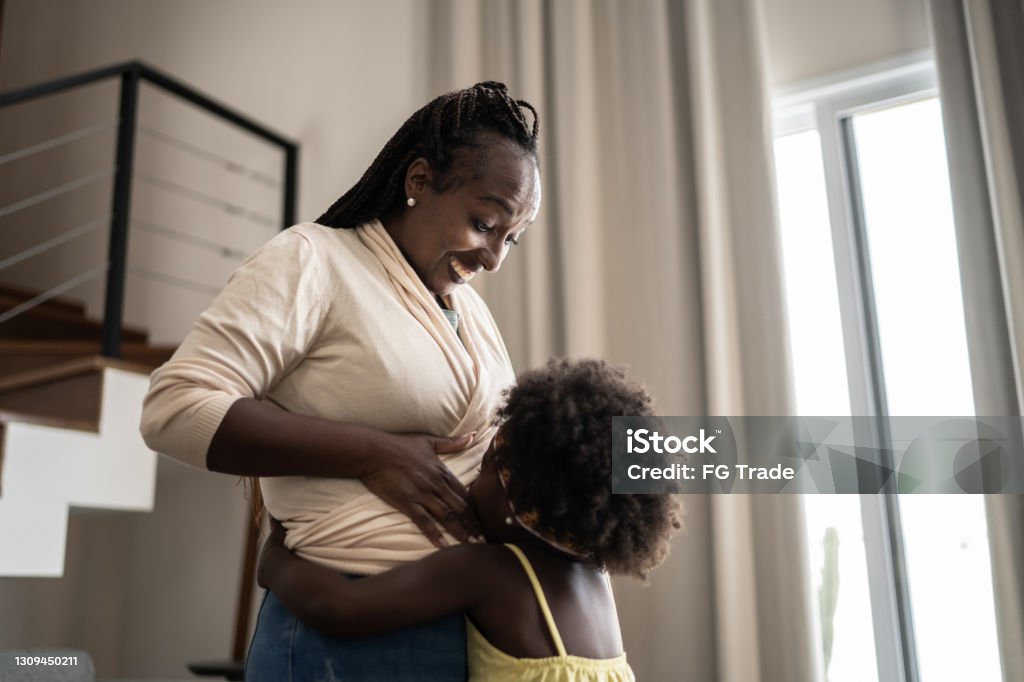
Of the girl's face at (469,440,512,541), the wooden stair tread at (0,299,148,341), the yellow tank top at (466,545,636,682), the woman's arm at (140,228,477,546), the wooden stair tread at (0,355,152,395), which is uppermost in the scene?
the wooden stair tread at (0,299,148,341)

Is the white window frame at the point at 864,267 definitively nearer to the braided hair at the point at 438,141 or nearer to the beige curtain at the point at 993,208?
the beige curtain at the point at 993,208

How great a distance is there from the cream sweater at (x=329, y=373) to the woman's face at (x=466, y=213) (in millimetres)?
51

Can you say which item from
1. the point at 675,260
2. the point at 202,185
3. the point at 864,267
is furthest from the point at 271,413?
the point at 202,185

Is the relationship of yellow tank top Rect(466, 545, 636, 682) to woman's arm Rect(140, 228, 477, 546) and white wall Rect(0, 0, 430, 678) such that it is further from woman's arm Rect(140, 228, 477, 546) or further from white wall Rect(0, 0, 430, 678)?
white wall Rect(0, 0, 430, 678)

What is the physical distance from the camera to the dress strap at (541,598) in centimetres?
83

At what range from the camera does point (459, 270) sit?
3.36 feet

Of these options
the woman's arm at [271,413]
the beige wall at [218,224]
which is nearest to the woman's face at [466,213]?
the woman's arm at [271,413]

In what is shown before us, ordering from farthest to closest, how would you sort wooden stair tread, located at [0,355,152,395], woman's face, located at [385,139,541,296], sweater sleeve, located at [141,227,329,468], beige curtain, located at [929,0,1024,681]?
wooden stair tread, located at [0,355,152,395] < beige curtain, located at [929,0,1024,681] < woman's face, located at [385,139,541,296] < sweater sleeve, located at [141,227,329,468]

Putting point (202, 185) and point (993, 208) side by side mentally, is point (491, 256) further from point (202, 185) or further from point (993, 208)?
point (202, 185)

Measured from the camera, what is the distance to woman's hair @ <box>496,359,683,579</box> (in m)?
0.84

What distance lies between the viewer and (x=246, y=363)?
831 millimetres

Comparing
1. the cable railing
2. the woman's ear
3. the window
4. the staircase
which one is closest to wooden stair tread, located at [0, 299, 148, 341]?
the cable railing

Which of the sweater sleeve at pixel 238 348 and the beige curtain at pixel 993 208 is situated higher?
the beige curtain at pixel 993 208

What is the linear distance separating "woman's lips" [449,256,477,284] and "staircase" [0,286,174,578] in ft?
4.74
